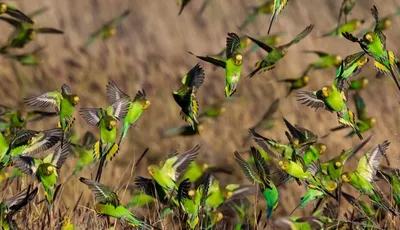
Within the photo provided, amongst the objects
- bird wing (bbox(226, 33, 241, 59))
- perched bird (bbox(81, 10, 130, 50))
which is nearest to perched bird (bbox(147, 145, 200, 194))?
bird wing (bbox(226, 33, 241, 59))

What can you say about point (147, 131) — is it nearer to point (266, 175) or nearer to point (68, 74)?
point (68, 74)

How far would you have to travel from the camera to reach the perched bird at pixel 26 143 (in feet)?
13.3

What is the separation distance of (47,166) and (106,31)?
13.6ft

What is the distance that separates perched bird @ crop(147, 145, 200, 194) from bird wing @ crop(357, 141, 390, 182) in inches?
27.0

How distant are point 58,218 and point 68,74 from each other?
335cm

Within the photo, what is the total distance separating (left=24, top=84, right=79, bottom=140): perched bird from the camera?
4.11 m

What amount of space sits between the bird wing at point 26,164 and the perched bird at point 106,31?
3852mm

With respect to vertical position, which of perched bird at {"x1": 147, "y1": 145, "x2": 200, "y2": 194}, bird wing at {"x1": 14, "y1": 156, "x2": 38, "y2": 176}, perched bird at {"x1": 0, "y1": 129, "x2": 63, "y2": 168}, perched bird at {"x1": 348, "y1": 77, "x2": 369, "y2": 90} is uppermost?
perched bird at {"x1": 0, "y1": 129, "x2": 63, "y2": 168}

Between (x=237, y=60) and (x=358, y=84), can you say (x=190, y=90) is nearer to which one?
(x=237, y=60)

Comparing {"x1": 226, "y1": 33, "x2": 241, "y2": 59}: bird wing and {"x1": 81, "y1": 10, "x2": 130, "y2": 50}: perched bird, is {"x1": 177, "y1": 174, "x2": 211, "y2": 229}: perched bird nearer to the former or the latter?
{"x1": 226, "y1": 33, "x2": 241, "y2": 59}: bird wing

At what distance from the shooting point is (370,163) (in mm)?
4328

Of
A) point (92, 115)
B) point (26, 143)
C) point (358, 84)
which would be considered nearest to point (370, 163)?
point (92, 115)

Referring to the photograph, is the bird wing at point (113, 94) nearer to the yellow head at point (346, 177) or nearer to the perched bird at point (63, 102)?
the perched bird at point (63, 102)

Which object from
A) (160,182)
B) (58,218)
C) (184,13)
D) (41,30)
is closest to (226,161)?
(184,13)
